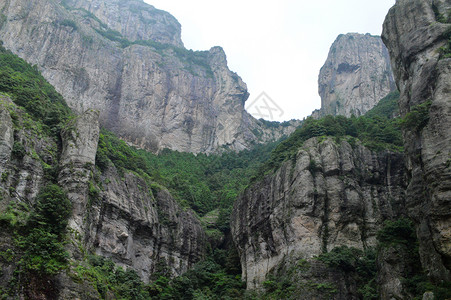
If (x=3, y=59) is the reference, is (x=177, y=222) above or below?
below

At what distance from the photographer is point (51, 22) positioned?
72.6 metres

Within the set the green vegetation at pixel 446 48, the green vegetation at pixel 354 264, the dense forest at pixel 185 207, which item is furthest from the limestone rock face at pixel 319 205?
the green vegetation at pixel 446 48

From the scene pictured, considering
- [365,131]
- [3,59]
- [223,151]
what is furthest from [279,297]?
[223,151]

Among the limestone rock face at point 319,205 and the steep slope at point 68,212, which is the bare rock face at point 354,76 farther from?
the steep slope at point 68,212

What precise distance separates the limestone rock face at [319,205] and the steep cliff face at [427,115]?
6.55 metres

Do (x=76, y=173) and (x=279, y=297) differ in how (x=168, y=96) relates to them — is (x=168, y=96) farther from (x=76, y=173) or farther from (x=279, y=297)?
(x=279, y=297)

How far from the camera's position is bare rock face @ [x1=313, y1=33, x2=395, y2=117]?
8119 centimetres

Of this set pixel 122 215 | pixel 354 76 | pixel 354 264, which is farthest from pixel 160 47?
pixel 354 264

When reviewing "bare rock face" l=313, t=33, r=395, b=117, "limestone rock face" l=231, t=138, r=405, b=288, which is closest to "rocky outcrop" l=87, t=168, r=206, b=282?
"limestone rock face" l=231, t=138, r=405, b=288

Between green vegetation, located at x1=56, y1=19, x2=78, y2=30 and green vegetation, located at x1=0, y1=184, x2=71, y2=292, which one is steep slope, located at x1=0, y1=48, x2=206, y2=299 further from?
green vegetation, located at x1=56, y1=19, x2=78, y2=30

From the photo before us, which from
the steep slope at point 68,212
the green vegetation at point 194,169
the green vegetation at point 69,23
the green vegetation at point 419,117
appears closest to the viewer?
the steep slope at point 68,212

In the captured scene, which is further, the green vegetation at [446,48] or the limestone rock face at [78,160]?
the limestone rock face at [78,160]

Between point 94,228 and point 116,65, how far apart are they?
173ft

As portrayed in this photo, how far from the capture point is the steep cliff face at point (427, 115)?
21.0 meters
